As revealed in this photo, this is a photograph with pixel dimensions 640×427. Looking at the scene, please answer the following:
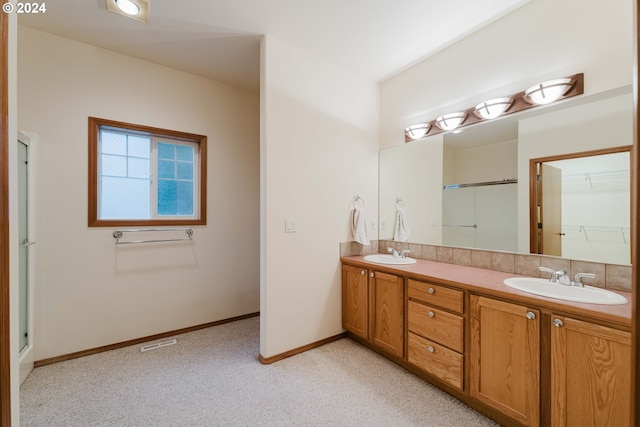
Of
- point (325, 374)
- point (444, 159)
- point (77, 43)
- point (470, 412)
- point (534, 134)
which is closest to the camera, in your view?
point (470, 412)

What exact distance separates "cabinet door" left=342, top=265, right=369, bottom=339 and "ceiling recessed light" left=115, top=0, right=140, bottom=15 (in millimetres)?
2584

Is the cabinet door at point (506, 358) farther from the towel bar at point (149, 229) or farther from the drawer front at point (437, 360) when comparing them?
the towel bar at point (149, 229)

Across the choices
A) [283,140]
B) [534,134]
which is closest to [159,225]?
[283,140]

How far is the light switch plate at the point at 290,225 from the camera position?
2.25m

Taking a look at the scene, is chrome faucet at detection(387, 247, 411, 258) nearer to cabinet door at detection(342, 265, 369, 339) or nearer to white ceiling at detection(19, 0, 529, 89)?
cabinet door at detection(342, 265, 369, 339)

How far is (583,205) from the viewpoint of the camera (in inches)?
63.1

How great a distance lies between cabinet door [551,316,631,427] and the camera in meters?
1.11

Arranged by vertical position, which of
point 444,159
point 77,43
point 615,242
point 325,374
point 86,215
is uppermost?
point 77,43

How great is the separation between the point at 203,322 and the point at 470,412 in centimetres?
251

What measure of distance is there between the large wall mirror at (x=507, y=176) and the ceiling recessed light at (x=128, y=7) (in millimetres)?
2358

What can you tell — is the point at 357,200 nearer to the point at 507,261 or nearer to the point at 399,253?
the point at 399,253

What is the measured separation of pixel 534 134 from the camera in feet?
5.97

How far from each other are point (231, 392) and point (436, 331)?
4.85 ft

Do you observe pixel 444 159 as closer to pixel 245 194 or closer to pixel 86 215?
pixel 245 194
